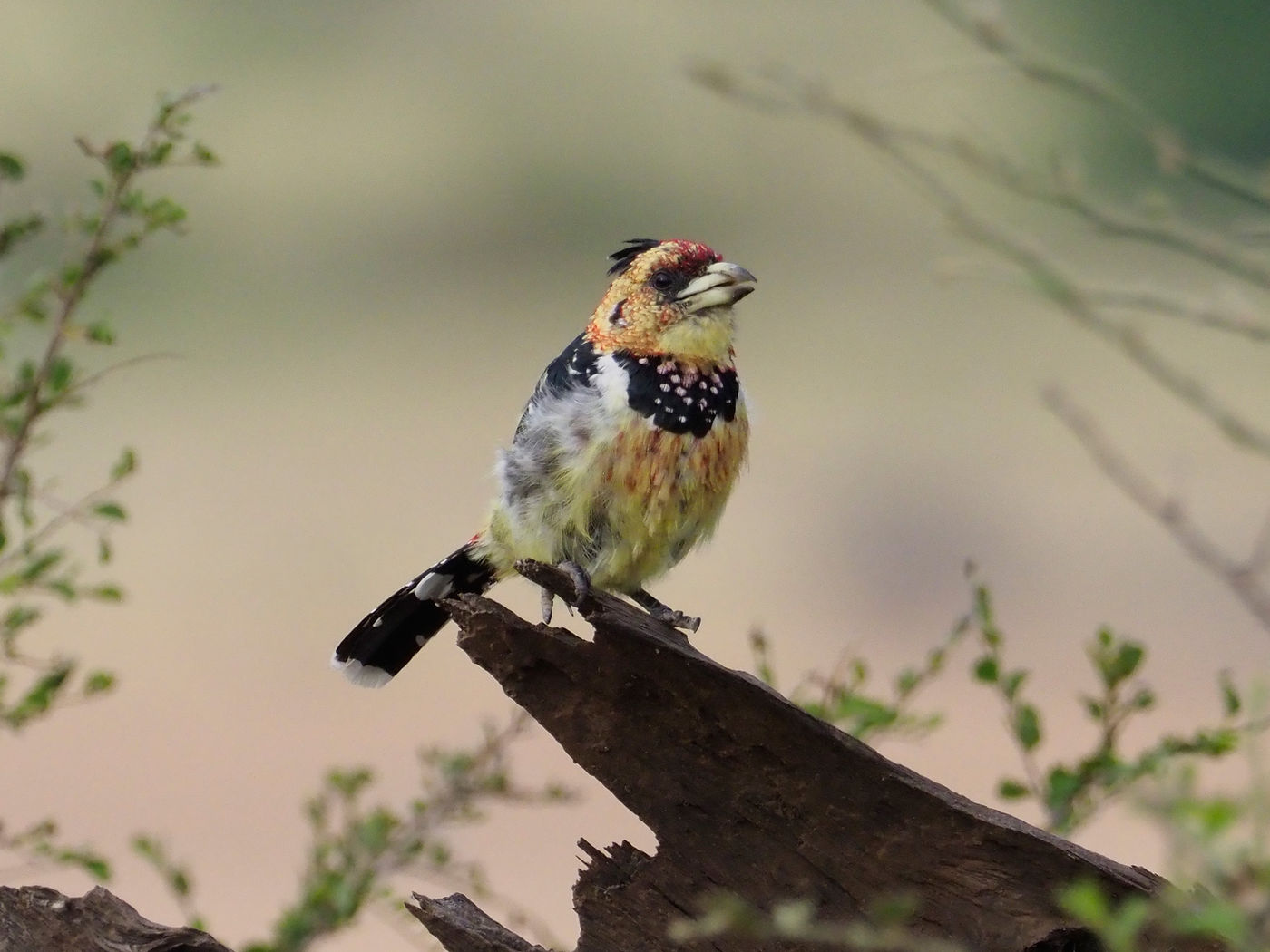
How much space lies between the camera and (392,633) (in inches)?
155

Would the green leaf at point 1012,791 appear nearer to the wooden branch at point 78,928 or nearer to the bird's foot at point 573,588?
the bird's foot at point 573,588

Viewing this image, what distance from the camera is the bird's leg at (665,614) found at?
139 inches

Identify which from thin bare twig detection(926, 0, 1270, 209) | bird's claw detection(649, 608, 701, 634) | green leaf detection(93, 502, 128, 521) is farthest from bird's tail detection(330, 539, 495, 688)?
thin bare twig detection(926, 0, 1270, 209)

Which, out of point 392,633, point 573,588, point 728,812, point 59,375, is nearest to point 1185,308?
point 728,812

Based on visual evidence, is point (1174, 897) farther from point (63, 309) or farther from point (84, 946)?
point (63, 309)

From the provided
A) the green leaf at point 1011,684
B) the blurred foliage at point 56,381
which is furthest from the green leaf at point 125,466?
the green leaf at point 1011,684

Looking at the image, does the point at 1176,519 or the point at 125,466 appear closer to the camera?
the point at 1176,519

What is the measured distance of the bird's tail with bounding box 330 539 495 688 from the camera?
3.92 m

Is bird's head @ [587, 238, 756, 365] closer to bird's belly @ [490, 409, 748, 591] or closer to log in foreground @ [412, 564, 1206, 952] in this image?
bird's belly @ [490, 409, 748, 591]

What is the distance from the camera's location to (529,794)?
3.66 meters

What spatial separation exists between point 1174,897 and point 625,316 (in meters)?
2.59

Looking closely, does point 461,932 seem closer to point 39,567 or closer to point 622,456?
point 39,567

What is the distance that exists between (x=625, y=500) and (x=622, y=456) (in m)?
0.09

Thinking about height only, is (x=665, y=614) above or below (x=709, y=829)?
above
